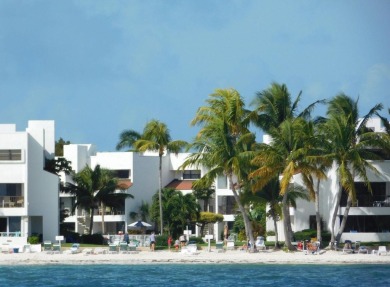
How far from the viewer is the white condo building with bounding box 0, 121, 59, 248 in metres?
69.2

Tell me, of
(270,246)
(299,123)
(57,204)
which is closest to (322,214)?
(270,246)

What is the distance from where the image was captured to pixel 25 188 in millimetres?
69312

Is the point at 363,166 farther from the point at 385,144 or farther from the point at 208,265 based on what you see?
the point at 208,265

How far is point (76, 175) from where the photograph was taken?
7769 cm

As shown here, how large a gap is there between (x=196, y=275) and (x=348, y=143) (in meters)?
14.7

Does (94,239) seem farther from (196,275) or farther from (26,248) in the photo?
(196,275)

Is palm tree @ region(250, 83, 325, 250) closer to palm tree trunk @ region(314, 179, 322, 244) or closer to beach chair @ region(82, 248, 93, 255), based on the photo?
palm tree trunk @ region(314, 179, 322, 244)

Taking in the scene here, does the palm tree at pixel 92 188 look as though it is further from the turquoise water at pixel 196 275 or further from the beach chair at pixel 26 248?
the turquoise water at pixel 196 275

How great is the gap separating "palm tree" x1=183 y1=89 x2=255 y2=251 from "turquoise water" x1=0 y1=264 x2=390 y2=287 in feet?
24.6

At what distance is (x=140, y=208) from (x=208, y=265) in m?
25.9

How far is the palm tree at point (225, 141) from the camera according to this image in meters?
62.5

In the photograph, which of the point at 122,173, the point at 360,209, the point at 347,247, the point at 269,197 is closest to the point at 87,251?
the point at 269,197

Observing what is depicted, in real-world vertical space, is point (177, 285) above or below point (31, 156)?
below

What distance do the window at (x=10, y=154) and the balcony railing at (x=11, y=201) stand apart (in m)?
2.72
